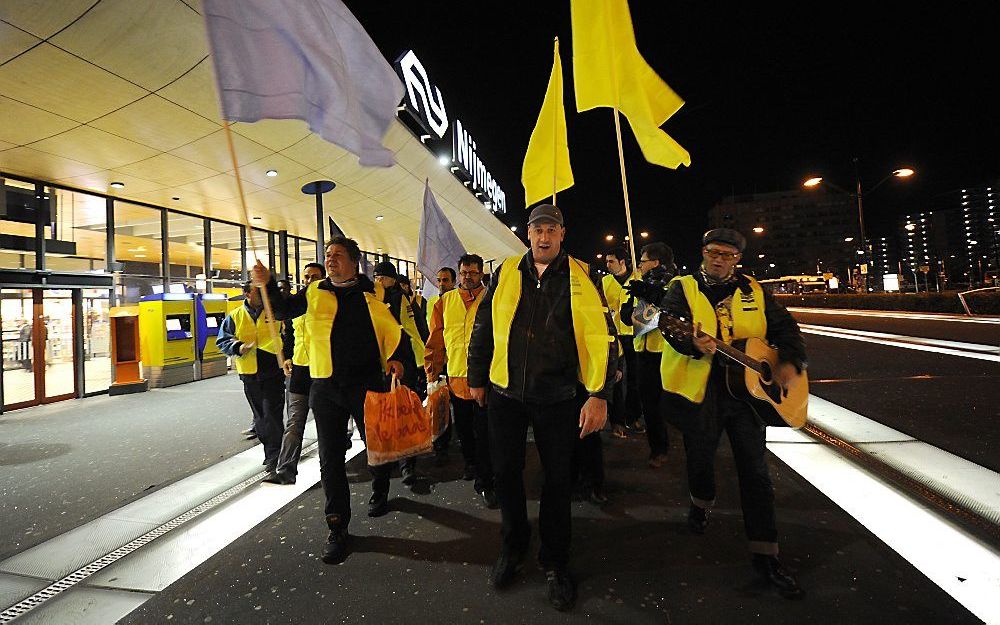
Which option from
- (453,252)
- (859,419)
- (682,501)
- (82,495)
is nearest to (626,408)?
(682,501)

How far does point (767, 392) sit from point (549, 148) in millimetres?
3395

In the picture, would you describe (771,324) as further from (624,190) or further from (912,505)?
(912,505)

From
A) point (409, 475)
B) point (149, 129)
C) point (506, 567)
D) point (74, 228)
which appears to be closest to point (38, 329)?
point (74, 228)

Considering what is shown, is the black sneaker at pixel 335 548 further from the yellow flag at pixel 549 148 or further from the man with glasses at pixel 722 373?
the yellow flag at pixel 549 148

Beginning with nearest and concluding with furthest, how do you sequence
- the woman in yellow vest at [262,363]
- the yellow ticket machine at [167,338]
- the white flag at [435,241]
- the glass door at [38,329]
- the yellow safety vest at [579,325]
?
the yellow safety vest at [579,325] → the woman in yellow vest at [262,363] → the white flag at [435,241] → the glass door at [38,329] → the yellow ticket machine at [167,338]

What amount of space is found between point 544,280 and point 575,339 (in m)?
0.40

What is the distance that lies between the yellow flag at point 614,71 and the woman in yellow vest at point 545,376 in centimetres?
190

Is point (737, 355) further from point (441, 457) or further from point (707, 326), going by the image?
point (441, 457)

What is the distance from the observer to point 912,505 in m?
3.45

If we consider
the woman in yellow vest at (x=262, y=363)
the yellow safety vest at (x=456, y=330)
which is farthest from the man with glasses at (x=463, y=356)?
the woman in yellow vest at (x=262, y=363)

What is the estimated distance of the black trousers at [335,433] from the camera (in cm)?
331

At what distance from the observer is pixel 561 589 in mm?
2572

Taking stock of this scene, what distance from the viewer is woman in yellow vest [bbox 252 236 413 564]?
11.0 feet

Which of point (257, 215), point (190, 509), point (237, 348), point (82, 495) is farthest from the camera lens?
point (257, 215)
